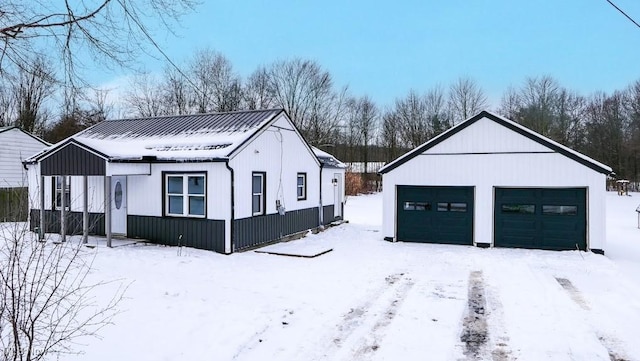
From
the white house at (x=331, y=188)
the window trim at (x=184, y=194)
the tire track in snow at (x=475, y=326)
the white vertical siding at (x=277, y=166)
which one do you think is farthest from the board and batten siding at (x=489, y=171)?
the window trim at (x=184, y=194)

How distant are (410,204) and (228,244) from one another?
6.33 m

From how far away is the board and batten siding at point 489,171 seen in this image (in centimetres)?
1262

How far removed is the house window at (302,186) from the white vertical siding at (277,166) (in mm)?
156

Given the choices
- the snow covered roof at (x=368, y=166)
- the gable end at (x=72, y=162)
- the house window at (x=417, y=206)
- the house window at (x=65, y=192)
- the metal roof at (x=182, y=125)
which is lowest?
the house window at (x=417, y=206)

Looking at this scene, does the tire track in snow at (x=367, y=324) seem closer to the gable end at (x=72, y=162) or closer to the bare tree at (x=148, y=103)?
the gable end at (x=72, y=162)

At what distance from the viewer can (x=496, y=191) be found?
44.6 feet

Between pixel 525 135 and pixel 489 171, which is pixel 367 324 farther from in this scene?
pixel 525 135

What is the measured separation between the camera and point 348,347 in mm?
5395

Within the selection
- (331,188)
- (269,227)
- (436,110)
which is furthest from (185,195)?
(436,110)

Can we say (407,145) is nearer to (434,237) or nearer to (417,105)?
(417,105)

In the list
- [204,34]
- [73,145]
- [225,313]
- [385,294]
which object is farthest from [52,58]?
[73,145]

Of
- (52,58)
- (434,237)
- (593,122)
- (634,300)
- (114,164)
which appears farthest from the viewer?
(593,122)

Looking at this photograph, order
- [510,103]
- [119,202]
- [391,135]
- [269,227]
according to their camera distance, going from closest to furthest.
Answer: [119,202], [269,227], [510,103], [391,135]

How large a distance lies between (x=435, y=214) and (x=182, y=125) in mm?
9098
